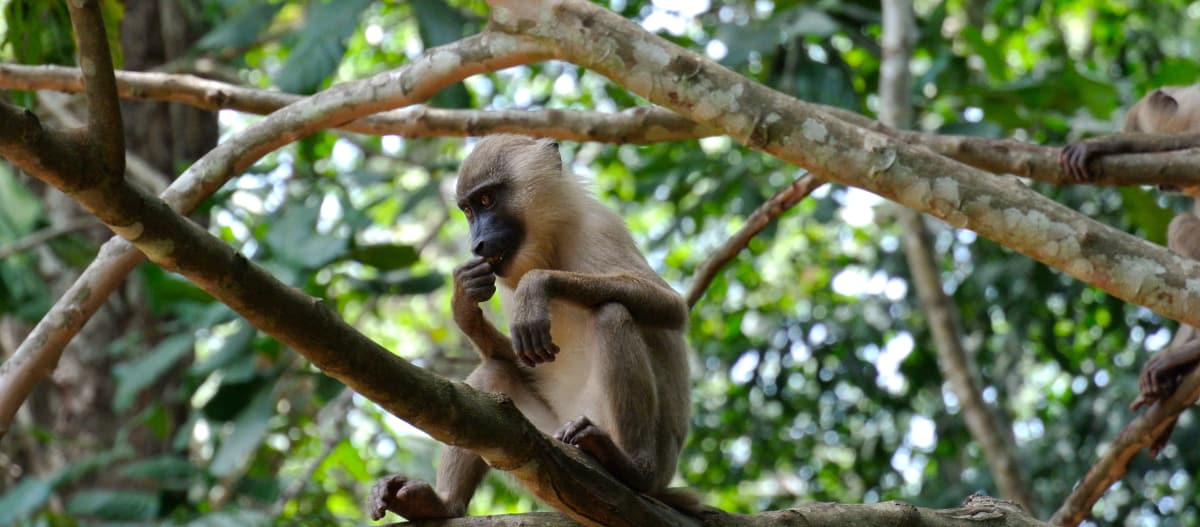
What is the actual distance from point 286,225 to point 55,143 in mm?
5065

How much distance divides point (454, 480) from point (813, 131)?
77.6 inches

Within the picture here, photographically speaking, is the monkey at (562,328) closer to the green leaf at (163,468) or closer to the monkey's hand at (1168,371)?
the monkey's hand at (1168,371)

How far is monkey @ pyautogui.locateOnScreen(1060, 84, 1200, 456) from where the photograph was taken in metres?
5.84

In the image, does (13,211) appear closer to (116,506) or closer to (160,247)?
(116,506)

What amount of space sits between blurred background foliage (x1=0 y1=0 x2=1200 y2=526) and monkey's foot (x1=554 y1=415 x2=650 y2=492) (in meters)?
3.56

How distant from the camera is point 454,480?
480cm

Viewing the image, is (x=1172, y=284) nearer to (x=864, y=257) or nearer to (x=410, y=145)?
(x=864, y=257)

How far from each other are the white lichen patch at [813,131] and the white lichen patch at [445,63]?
149 cm

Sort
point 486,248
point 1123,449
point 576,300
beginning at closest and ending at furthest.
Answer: point 576,300
point 486,248
point 1123,449

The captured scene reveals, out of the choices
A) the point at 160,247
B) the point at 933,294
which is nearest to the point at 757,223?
the point at 933,294

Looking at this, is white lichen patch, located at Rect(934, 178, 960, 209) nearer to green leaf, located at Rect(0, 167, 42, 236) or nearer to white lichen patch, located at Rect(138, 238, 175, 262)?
white lichen patch, located at Rect(138, 238, 175, 262)

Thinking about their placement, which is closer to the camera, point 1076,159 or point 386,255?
point 1076,159

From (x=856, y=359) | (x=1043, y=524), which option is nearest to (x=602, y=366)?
(x=1043, y=524)

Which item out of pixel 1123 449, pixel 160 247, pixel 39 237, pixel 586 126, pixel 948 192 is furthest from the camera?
pixel 39 237
